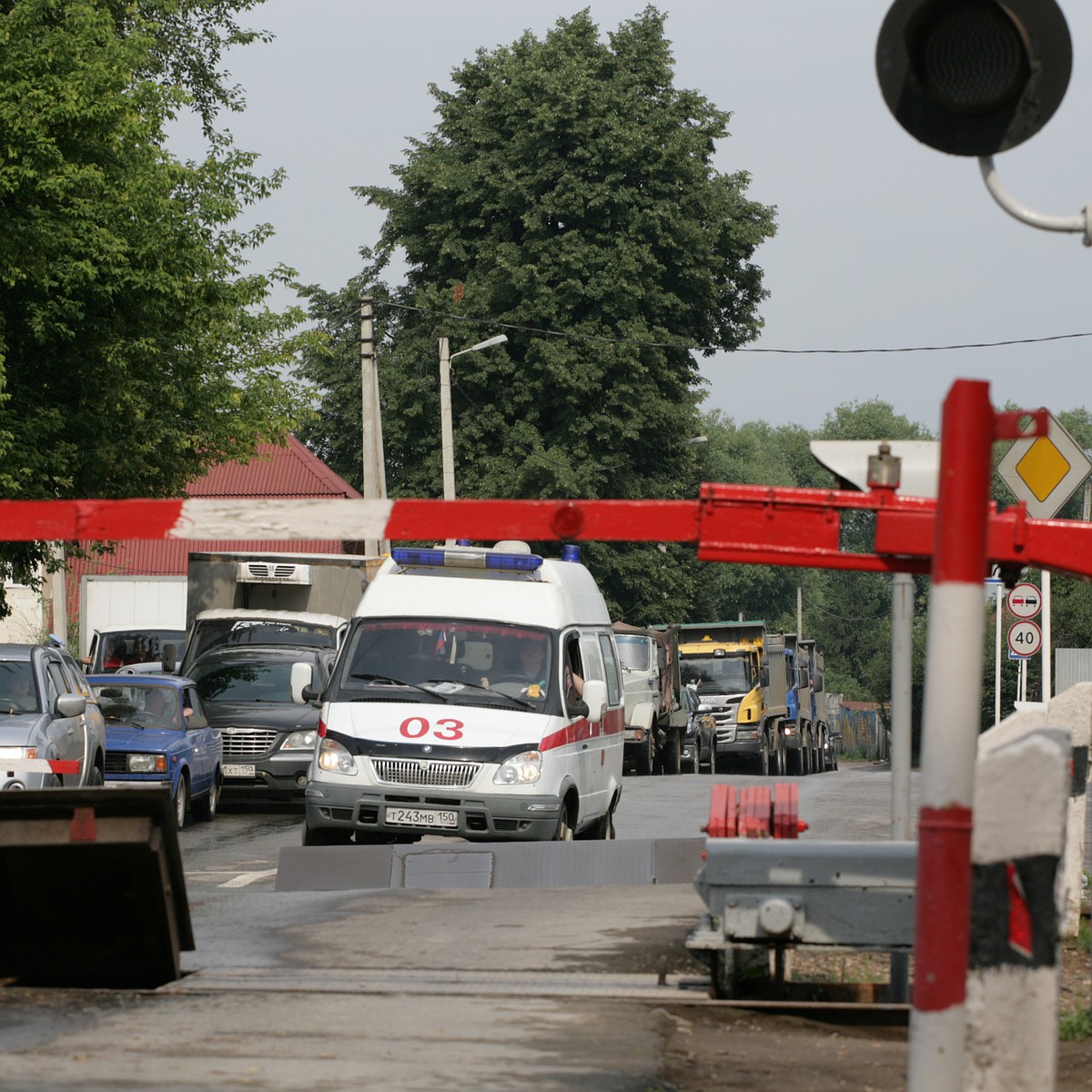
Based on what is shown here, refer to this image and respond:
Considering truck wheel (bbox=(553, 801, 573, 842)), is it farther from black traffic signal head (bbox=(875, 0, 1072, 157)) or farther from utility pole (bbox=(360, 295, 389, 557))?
utility pole (bbox=(360, 295, 389, 557))

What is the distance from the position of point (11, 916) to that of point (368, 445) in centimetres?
2735

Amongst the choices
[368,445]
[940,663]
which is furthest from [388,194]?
[940,663]

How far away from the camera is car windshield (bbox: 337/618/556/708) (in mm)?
14805

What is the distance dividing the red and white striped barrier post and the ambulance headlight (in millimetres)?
9986

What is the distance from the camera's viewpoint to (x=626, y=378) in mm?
47906

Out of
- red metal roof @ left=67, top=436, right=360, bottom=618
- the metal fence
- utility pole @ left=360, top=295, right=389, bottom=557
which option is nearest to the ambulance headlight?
utility pole @ left=360, top=295, right=389, bottom=557

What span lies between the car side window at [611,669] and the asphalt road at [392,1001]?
5.78m

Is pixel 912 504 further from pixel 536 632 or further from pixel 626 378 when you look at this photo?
pixel 626 378

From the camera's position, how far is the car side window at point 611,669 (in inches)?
677

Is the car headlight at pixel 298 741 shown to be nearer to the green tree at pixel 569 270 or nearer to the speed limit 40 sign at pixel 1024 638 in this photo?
the speed limit 40 sign at pixel 1024 638

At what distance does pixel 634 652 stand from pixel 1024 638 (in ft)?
33.4

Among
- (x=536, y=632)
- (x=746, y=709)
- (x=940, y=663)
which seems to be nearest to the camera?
(x=940, y=663)


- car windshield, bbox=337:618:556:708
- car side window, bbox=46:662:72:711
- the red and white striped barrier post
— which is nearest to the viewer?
the red and white striped barrier post

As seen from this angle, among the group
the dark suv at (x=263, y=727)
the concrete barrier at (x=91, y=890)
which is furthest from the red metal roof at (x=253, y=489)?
the concrete barrier at (x=91, y=890)
